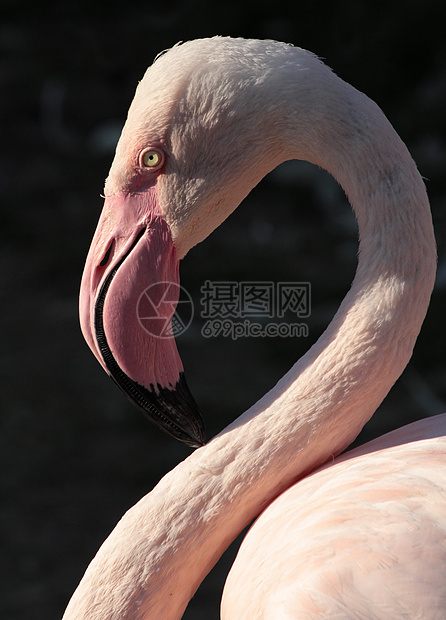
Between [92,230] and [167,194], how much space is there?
5.58 ft

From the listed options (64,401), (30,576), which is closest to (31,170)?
(64,401)

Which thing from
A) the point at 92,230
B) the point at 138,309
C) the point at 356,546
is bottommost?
the point at 356,546

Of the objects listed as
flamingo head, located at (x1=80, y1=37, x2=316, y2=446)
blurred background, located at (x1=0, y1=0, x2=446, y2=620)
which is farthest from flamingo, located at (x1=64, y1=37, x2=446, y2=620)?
blurred background, located at (x1=0, y1=0, x2=446, y2=620)

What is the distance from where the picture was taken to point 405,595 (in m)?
1.09

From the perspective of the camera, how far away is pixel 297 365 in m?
1.44

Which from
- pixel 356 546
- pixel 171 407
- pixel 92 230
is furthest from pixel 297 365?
pixel 92 230

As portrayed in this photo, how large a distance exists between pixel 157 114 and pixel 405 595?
896 mm

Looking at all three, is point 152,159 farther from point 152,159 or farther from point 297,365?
point 297,365

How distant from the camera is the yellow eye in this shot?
134cm

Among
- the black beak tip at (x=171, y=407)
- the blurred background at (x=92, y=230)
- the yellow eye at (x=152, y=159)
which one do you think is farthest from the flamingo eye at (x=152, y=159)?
the blurred background at (x=92, y=230)

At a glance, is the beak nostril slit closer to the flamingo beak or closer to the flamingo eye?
the flamingo beak

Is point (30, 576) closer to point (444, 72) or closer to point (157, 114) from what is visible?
point (157, 114)

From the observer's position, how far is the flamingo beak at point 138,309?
133 centimetres

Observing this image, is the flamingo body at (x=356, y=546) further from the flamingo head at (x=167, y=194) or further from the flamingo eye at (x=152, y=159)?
the flamingo eye at (x=152, y=159)
